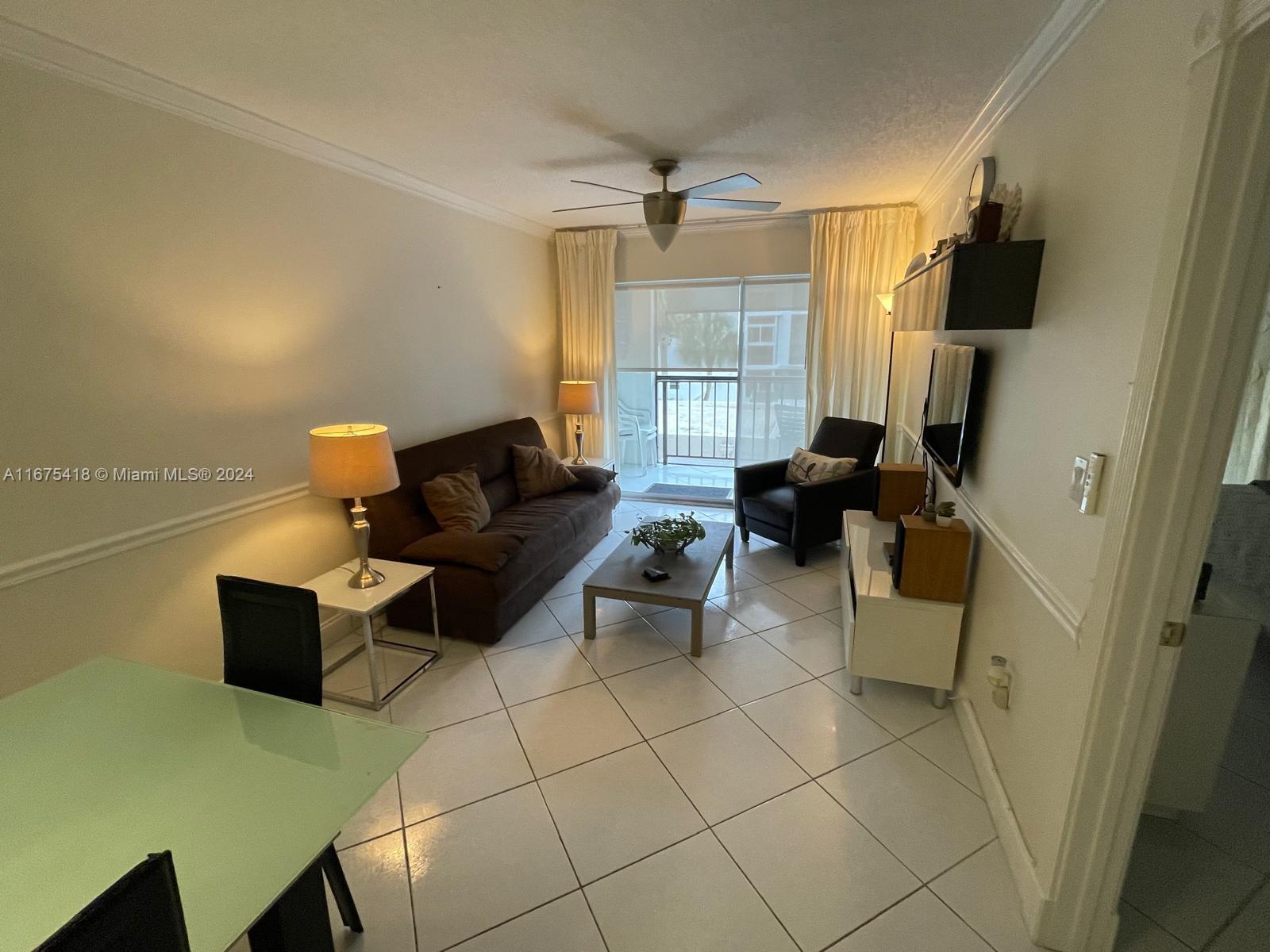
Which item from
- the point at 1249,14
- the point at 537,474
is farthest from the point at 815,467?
the point at 1249,14

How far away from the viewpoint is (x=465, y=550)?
2.83 m

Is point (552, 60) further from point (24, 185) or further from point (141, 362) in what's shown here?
point (141, 362)

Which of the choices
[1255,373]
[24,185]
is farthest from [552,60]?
[1255,373]

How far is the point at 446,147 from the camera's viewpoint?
279cm

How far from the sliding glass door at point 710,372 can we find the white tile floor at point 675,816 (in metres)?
2.71

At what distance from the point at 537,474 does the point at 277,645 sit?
8.71 ft

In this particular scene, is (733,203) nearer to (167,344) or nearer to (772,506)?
(772,506)

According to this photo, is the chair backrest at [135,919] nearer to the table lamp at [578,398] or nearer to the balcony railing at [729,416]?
the table lamp at [578,398]

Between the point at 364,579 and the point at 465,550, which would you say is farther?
the point at 465,550

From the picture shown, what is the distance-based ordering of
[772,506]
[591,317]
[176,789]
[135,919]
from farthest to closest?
[591,317] < [772,506] < [176,789] < [135,919]

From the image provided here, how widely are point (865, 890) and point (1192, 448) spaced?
1.44 meters

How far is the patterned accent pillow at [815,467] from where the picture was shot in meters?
3.89

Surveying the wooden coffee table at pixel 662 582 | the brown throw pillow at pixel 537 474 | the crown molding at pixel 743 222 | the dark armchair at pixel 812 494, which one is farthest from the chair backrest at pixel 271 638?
the crown molding at pixel 743 222

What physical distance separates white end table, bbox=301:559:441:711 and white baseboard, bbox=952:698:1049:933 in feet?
7.78
